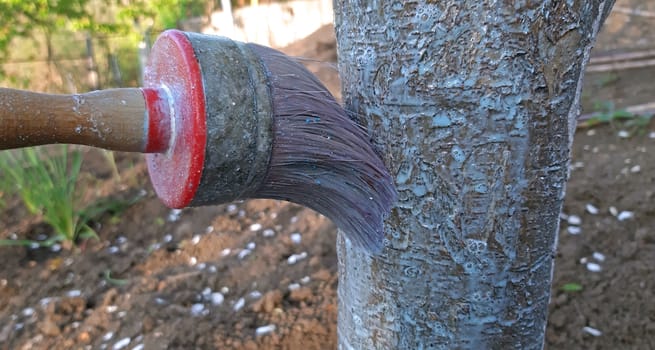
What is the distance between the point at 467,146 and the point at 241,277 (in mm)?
1380

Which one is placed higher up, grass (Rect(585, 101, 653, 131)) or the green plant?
grass (Rect(585, 101, 653, 131))

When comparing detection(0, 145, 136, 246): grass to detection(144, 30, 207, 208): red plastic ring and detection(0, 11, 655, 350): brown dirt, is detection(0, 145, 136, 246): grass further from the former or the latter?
detection(144, 30, 207, 208): red plastic ring

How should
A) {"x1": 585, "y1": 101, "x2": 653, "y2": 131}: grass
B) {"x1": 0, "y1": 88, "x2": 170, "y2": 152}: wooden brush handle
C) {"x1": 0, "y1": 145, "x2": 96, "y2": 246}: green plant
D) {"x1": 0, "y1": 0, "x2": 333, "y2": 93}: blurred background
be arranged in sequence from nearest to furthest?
{"x1": 0, "y1": 88, "x2": 170, "y2": 152}: wooden brush handle → {"x1": 0, "y1": 145, "x2": 96, "y2": 246}: green plant → {"x1": 585, "y1": 101, "x2": 653, "y2": 131}: grass → {"x1": 0, "y1": 0, "x2": 333, "y2": 93}: blurred background

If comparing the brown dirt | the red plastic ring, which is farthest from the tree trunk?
the brown dirt

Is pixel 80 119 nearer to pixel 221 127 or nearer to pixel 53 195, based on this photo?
pixel 221 127

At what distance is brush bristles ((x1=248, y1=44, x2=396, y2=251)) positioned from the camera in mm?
666

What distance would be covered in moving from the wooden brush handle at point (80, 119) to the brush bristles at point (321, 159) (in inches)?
5.6

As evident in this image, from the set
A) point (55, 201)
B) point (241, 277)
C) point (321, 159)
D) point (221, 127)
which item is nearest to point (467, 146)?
point (321, 159)

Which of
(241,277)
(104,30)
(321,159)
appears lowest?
(241,277)

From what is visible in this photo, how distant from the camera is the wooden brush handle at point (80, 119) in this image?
0.57 m

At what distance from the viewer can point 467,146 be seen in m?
0.66

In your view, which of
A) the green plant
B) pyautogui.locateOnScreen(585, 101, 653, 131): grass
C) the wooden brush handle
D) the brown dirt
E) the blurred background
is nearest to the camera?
the wooden brush handle

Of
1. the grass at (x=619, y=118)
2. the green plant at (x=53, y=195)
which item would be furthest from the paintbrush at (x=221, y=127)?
the grass at (x=619, y=118)

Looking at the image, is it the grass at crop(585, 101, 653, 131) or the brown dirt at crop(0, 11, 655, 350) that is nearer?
the brown dirt at crop(0, 11, 655, 350)
